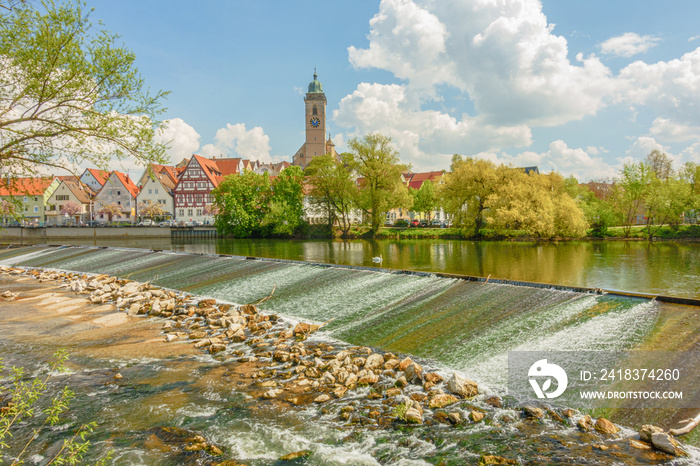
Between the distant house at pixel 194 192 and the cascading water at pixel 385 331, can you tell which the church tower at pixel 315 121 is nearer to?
the distant house at pixel 194 192

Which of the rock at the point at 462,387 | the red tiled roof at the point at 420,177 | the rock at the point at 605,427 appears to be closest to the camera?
the rock at the point at 605,427

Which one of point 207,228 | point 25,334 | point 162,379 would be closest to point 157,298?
point 25,334

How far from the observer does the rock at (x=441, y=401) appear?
6727mm

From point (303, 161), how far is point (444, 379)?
328 ft

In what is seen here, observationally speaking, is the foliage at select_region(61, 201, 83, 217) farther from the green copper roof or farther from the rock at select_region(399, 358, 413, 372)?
the rock at select_region(399, 358, 413, 372)

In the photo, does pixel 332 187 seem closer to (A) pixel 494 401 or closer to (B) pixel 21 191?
(B) pixel 21 191

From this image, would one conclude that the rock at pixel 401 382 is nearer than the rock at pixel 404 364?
Yes

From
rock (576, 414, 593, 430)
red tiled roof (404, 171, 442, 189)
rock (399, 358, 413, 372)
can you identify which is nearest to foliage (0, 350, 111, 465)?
rock (399, 358, 413, 372)

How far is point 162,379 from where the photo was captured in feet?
26.3

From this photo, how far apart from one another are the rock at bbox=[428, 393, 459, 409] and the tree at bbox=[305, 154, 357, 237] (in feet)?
151

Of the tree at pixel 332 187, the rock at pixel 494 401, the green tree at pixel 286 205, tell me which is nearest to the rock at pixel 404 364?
the rock at pixel 494 401

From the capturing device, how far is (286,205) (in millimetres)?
52906

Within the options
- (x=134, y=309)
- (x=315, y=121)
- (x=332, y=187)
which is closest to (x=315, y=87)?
(x=315, y=121)

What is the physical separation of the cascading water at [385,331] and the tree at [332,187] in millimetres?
33307
